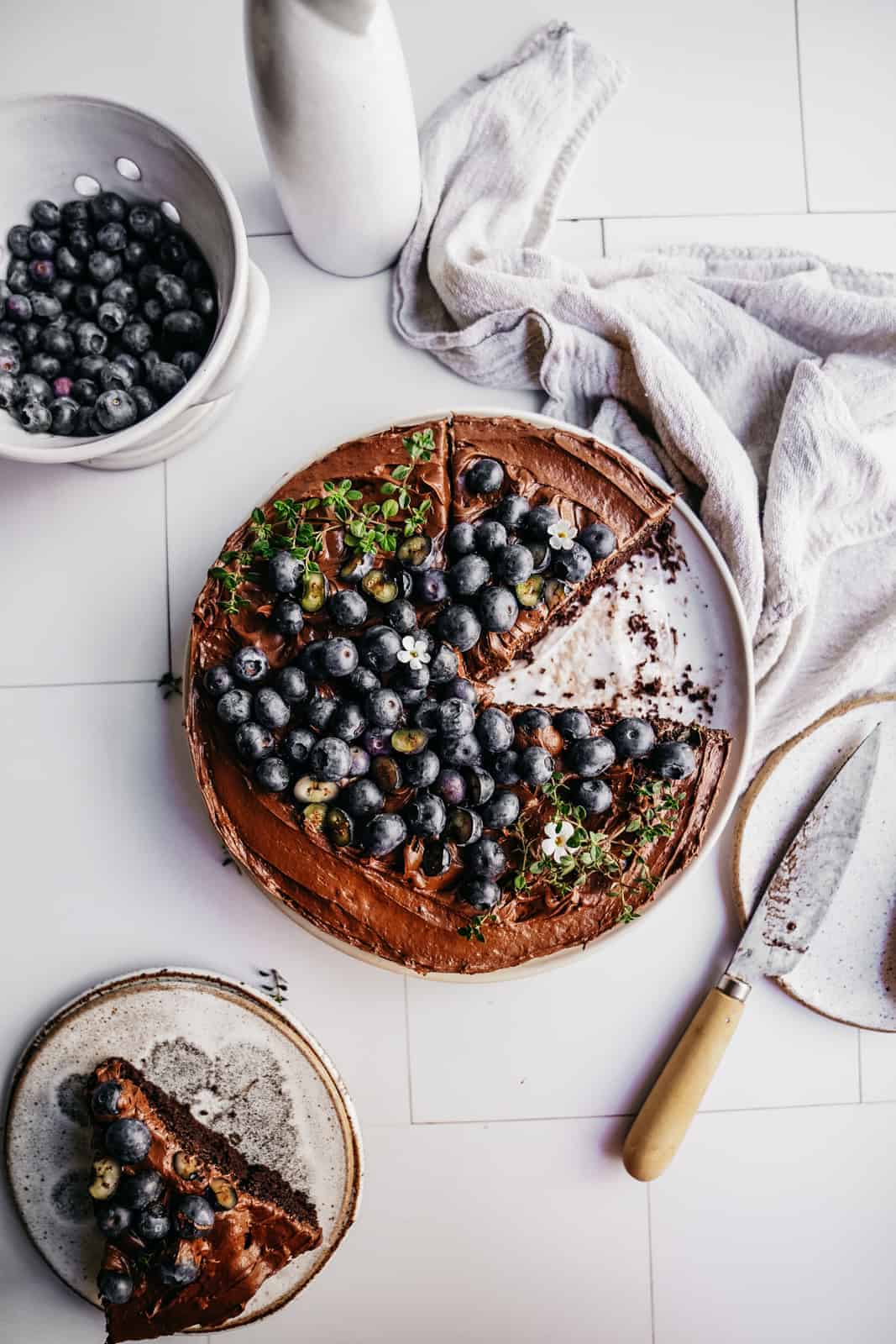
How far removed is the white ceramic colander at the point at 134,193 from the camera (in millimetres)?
2176

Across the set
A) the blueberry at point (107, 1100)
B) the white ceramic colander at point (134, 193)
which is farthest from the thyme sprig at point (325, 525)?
the blueberry at point (107, 1100)

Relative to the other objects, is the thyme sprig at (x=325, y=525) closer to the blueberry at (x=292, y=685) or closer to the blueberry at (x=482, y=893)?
the blueberry at (x=292, y=685)

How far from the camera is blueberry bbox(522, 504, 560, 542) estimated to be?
2160 mm

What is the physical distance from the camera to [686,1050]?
8.32 feet

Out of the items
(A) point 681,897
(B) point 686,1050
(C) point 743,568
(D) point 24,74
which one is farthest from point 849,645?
(D) point 24,74

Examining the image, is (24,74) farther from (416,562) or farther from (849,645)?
(849,645)

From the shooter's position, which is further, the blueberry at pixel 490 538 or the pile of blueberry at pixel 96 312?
the pile of blueberry at pixel 96 312

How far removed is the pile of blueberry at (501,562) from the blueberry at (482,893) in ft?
1.63

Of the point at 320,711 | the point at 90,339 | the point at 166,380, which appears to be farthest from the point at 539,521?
the point at 90,339

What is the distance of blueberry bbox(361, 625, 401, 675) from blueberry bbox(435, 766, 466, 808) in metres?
0.25

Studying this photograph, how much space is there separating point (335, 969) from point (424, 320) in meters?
1.69

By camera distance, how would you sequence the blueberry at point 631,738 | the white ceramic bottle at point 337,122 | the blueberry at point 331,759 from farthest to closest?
1. the blueberry at point 631,738
2. the blueberry at point 331,759
3. the white ceramic bottle at point 337,122

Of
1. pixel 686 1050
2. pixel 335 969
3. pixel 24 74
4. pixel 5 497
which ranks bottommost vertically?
pixel 686 1050

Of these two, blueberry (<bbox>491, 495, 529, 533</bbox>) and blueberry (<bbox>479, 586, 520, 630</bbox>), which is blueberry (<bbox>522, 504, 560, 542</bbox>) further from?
blueberry (<bbox>479, 586, 520, 630</bbox>)
